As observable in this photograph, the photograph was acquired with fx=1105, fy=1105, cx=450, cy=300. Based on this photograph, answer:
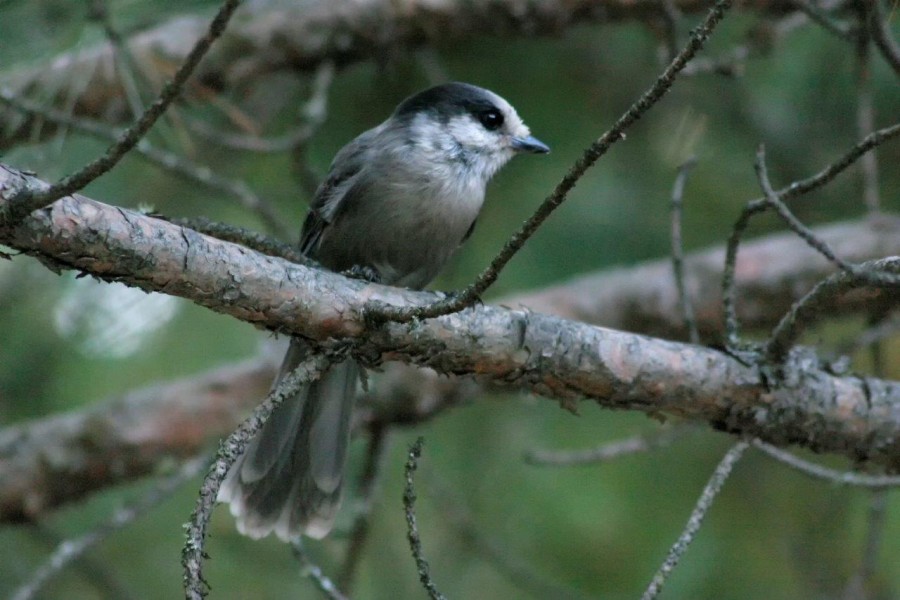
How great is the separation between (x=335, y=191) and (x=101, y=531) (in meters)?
1.21

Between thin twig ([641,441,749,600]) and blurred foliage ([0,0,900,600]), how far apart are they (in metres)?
1.70

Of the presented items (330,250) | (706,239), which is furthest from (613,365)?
(706,239)

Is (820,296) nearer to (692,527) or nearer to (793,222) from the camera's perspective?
(793,222)

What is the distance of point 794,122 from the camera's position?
432 centimetres

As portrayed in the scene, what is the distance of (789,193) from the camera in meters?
2.20

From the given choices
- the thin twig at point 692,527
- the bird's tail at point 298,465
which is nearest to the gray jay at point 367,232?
the bird's tail at point 298,465

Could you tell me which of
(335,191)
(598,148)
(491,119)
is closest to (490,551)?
(335,191)

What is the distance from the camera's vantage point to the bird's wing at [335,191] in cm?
335

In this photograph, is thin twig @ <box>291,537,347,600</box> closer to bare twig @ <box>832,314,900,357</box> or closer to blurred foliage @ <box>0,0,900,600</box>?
blurred foliage @ <box>0,0,900,600</box>

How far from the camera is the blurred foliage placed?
4.04 m

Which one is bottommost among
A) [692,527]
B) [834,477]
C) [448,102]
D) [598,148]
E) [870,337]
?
[692,527]

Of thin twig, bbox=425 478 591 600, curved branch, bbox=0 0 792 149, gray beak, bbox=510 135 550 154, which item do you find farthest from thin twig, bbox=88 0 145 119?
thin twig, bbox=425 478 591 600

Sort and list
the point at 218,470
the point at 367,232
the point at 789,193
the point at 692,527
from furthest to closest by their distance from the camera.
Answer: the point at 367,232 < the point at 789,193 < the point at 692,527 < the point at 218,470

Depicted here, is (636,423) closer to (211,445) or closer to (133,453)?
(211,445)
